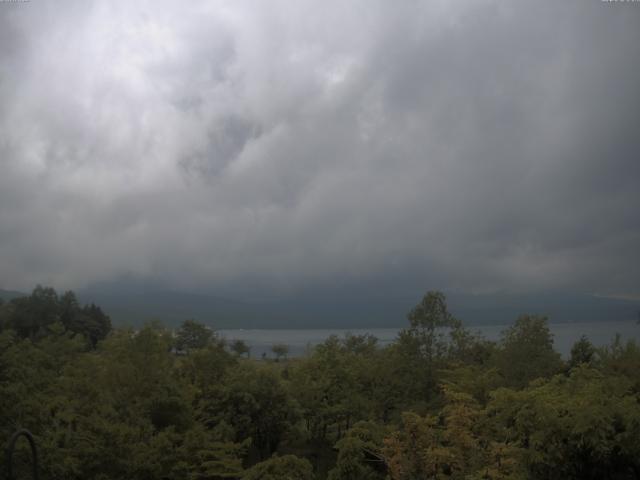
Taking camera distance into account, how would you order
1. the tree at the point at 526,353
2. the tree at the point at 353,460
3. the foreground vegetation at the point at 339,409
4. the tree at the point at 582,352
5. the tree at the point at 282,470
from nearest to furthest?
the foreground vegetation at the point at 339,409
the tree at the point at 282,470
the tree at the point at 353,460
the tree at the point at 526,353
the tree at the point at 582,352

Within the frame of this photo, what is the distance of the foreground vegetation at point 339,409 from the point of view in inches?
Result: 737

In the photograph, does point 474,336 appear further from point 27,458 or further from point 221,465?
A: point 27,458

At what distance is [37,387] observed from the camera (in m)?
26.5

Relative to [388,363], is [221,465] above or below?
below

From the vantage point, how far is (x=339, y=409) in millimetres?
33719

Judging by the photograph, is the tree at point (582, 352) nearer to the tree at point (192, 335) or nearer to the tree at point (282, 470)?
the tree at point (282, 470)

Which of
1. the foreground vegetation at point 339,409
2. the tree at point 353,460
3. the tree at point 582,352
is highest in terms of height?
A: the tree at point 582,352

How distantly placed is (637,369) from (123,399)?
2943 centimetres

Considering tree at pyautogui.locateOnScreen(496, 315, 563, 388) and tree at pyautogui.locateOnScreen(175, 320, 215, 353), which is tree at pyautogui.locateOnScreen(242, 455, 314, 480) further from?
tree at pyautogui.locateOnScreen(175, 320, 215, 353)

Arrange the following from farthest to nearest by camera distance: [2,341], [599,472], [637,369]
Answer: [637,369] → [2,341] → [599,472]

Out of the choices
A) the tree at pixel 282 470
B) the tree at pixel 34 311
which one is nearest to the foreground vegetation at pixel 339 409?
the tree at pixel 282 470

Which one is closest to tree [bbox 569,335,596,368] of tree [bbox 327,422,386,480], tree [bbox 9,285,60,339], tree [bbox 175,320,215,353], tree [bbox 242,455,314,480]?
tree [bbox 327,422,386,480]

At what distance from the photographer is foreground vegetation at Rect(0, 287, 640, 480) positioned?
18719mm

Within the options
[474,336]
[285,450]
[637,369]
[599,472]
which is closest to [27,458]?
[285,450]
